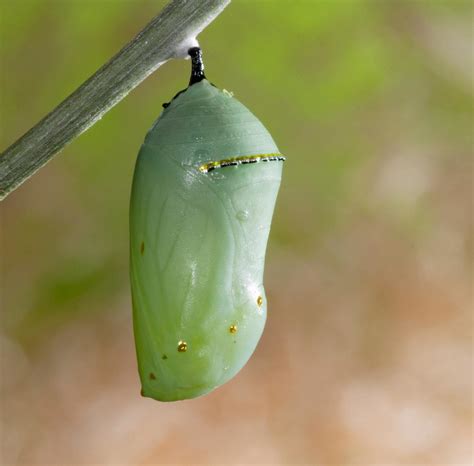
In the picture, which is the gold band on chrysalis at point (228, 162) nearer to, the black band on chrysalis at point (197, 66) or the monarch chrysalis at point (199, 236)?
the monarch chrysalis at point (199, 236)

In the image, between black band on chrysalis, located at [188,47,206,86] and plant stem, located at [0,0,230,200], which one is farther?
black band on chrysalis, located at [188,47,206,86]

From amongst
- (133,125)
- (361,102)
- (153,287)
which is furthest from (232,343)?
(361,102)

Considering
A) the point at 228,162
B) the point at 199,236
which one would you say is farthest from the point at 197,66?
the point at 199,236

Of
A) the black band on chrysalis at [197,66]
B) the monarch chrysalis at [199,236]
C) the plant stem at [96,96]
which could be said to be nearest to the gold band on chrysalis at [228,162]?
the monarch chrysalis at [199,236]

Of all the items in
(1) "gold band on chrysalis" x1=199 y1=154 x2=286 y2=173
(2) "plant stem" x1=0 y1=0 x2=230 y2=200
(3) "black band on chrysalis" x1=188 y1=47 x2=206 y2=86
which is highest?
(3) "black band on chrysalis" x1=188 y1=47 x2=206 y2=86

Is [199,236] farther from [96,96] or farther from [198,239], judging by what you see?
[96,96]

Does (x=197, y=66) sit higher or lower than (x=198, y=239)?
higher

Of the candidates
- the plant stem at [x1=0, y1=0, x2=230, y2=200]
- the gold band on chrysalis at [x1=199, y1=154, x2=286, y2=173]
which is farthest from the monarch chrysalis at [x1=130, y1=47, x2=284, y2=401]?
the plant stem at [x1=0, y1=0, x2=230, y2=200]

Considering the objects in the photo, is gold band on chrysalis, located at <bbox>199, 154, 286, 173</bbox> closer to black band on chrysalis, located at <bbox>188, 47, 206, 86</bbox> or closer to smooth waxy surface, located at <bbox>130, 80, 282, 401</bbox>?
smooth waxy surface, located at <bbox>130, 80, 282, 401</bbox>

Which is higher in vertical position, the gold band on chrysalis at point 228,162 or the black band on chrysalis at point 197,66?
the black band on chrysalis at point 197,66
